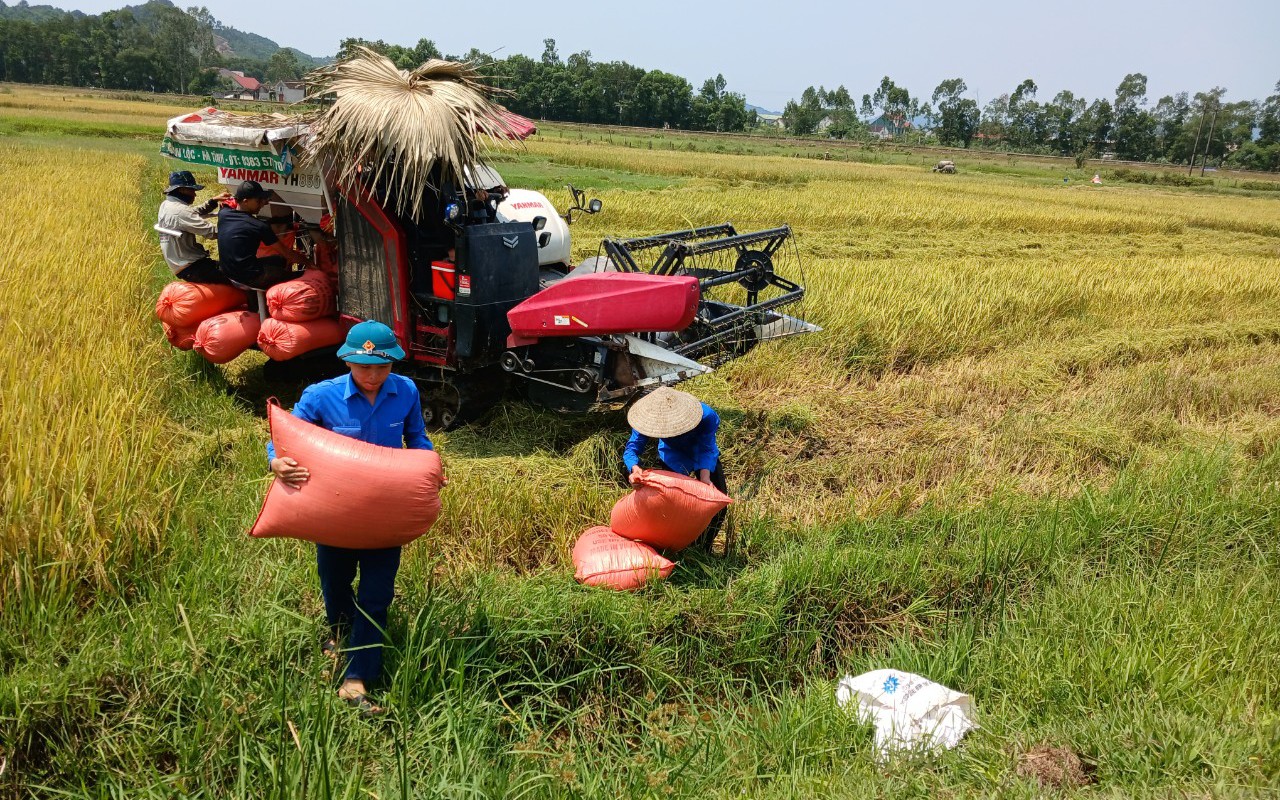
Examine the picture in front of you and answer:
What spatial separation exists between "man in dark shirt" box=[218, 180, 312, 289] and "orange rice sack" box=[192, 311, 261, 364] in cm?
26

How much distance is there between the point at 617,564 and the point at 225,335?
3.49m

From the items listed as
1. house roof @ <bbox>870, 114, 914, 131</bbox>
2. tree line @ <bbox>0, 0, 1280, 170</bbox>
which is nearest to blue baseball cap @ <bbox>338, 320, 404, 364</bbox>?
tree line @ <bbox>0, 0, 1280, 170</bbox>

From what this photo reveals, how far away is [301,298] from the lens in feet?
17.8

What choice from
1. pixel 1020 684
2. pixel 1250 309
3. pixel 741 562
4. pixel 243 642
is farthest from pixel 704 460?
pixel 1250 309

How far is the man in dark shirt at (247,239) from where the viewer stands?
214 inches

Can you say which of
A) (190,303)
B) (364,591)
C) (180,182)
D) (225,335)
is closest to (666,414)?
(364,591)

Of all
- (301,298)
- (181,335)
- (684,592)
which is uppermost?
(301,298)

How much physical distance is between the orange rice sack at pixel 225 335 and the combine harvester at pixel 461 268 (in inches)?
26.7

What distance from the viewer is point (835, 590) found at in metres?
3.66

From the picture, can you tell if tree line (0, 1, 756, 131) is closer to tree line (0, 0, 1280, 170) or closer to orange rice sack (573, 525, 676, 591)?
tree line (0, 0, 1280, 170)

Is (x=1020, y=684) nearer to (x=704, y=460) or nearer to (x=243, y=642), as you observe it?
(x=704, y=460)

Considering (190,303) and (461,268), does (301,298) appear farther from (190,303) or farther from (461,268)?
(461,268)

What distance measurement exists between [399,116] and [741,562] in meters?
3.18

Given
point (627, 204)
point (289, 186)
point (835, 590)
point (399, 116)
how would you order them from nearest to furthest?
point (835, 590) < point (399, 116) < point (289, 186) < point (627, 204)
